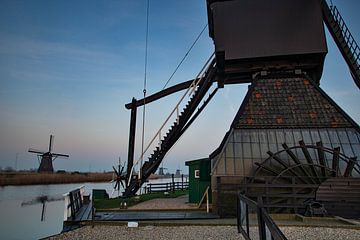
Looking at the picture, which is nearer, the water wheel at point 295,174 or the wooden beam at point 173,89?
the water wheel at point 295,174

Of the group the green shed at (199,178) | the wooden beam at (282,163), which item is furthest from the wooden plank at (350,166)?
the green shed at (199,178)

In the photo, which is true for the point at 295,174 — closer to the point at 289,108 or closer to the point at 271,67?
the point at 289,108

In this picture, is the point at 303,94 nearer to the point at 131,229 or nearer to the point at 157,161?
the point at 157,161

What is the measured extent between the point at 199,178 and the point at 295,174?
16.6ft

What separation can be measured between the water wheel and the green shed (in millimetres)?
3398

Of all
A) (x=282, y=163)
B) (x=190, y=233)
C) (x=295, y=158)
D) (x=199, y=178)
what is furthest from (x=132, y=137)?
(x=295, y=158)

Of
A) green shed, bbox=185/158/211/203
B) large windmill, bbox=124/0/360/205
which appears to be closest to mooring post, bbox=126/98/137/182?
large windmill, bbox=124/0/360/205

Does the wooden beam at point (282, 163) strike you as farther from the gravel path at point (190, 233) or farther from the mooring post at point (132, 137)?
the mooring post at point (132, 137)

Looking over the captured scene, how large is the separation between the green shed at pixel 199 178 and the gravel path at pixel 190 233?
225 inches

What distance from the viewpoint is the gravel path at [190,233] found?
6.43 meters

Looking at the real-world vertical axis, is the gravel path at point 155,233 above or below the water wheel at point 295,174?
below

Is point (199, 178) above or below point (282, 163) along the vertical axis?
below

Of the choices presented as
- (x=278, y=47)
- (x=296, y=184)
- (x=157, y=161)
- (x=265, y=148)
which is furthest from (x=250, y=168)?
(x=278, y=47)

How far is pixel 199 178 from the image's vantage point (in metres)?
13.5
